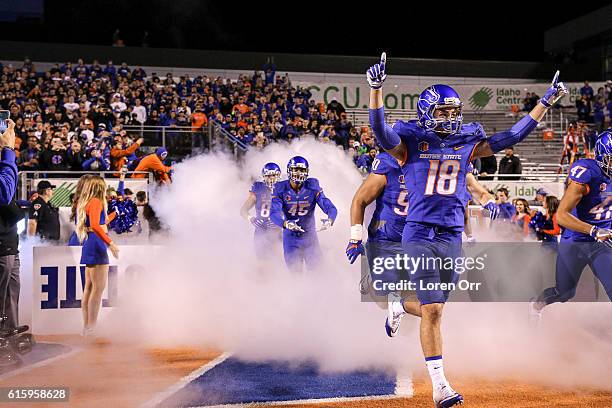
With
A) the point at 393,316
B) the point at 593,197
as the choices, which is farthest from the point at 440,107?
the point at 393,316

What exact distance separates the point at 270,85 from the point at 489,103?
827 centimetres

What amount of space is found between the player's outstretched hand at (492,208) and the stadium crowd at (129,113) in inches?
408

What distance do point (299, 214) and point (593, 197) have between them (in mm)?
3835

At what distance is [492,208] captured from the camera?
629 centimetres

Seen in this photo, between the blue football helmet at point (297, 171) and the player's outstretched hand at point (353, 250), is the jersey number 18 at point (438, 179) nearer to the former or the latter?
the player's outstretched hand at point (353, 250)

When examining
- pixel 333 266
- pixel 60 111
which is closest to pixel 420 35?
pixel 60 111

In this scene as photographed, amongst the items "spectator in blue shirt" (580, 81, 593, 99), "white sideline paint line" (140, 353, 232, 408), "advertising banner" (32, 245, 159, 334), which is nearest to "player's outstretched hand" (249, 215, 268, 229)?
"advertising banner" (32, 245, 159, 334)

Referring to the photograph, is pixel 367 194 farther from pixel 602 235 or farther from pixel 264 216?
pixel 264 216

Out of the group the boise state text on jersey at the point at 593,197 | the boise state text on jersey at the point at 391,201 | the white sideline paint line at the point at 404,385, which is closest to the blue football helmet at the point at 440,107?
the boise state text on jersey at the point at 391,201

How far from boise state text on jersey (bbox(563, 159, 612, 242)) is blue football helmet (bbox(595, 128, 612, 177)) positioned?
5cm

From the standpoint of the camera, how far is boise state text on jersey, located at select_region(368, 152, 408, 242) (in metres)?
6.89

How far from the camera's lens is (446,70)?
26.9 m

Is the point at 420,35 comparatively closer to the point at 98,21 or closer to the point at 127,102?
the point at 98,21

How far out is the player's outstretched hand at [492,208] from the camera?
6238mm
